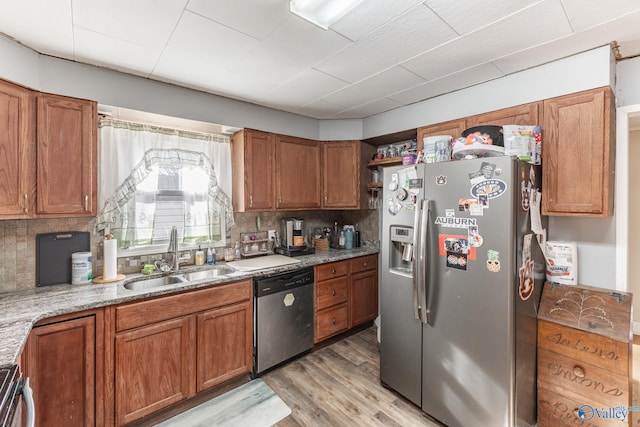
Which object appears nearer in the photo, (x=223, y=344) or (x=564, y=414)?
(x=564, y=414)

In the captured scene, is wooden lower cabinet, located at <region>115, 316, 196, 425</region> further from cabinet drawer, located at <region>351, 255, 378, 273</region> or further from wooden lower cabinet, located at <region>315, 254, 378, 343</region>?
cabinet drawer, located at <region>351, 255, 378, 273</region>

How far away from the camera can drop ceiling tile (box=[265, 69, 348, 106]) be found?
91.6 inches

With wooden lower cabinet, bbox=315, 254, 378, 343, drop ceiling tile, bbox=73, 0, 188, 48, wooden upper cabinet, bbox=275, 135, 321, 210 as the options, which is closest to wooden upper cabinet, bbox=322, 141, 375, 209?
wooden upper cabinet, bbox=275, 135, 321, 210

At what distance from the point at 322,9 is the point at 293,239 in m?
2.28

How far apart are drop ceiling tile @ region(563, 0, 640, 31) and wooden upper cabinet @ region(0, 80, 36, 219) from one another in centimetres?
312

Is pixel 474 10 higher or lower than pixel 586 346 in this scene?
higher

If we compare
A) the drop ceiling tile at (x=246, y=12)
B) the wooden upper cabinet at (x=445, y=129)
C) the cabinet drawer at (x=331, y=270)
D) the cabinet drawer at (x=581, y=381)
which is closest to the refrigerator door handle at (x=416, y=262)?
the cabinet drawer at (x=581, y=381)

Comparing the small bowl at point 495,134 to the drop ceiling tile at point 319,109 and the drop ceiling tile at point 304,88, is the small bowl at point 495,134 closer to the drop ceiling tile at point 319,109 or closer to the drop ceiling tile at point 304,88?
the drop ceiling tile at point 304,88

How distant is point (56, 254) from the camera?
2057mm

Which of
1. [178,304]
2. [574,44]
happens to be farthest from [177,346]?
[574,44]

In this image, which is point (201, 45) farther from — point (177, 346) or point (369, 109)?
point (177, 346)

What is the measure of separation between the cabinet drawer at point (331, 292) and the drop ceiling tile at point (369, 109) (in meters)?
1.85

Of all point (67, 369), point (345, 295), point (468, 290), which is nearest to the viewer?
point (67, 369)

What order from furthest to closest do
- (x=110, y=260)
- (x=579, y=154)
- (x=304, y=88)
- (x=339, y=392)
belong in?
(x=304, y=88)
(x=339, y=392)
(x=110, y=260)
(x=579, y=154)
